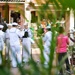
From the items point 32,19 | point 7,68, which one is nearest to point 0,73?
point 7,68

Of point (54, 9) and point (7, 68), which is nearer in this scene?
Answer: point (7, 68)

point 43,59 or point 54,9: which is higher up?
point 54,9

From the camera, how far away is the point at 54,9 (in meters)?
0.86

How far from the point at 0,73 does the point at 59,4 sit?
248 mm

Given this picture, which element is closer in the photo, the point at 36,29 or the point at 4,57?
the point at 4,57

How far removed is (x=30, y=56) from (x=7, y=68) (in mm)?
77

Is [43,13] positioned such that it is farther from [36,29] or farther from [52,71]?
[52,71]

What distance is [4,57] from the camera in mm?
781

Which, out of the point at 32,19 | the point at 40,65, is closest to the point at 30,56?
the point at 40,65

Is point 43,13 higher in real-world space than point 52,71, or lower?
higher

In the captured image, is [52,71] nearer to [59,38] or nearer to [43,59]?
[43,59]

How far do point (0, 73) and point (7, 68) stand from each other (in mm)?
32

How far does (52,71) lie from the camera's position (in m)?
0.79

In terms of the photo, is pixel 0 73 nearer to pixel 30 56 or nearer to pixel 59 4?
pixel 30 56
